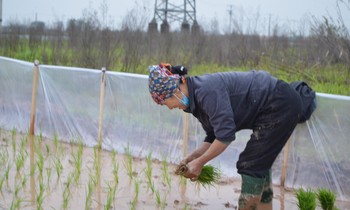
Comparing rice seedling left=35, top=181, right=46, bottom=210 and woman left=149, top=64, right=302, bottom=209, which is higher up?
woman left=149, top=64, right=302, bottom=209

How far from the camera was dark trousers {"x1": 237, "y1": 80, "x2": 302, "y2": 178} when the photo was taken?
4.10 metres

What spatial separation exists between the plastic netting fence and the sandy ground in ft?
0.82

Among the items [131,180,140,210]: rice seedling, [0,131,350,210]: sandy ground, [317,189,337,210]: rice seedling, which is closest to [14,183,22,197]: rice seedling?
[0,131,350,210]: sandy ground

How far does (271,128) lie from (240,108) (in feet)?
0.88

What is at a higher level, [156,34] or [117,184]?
[156,34]

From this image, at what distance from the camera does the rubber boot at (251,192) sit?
13.7 ft

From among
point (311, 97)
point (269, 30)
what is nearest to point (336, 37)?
point (311, 97)

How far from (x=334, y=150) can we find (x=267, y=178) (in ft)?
4.20

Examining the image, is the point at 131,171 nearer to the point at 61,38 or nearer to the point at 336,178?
the point at 336,178

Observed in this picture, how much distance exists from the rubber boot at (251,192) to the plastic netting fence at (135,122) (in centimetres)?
152

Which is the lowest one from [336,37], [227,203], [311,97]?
[227,203]

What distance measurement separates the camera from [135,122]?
730 cm

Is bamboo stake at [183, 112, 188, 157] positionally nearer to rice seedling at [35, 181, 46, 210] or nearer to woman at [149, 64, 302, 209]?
rice seedling at [35, 181, 46, 210]

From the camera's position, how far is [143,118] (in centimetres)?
721
